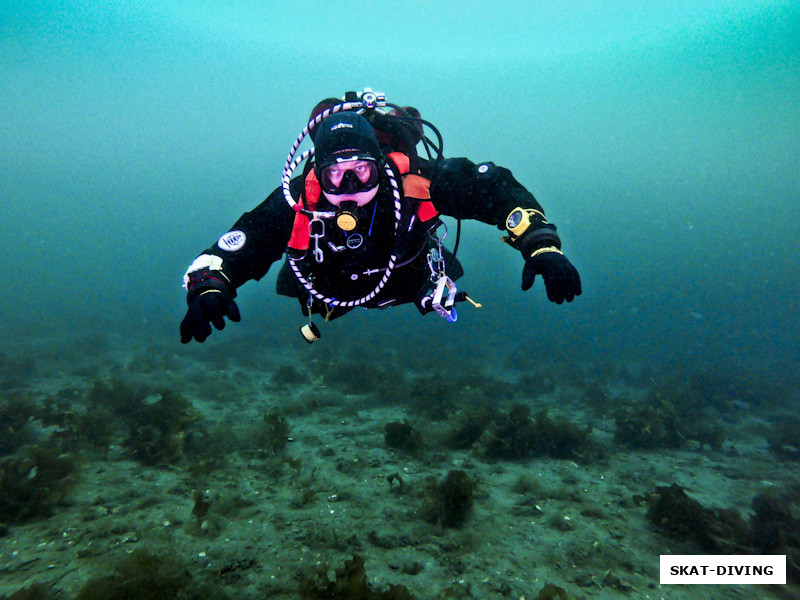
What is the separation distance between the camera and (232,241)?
361 cm

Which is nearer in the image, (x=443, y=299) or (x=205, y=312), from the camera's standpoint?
(x=205, y=312)

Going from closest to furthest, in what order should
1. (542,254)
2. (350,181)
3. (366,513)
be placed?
(542,254)
(350,181)
(366,513)

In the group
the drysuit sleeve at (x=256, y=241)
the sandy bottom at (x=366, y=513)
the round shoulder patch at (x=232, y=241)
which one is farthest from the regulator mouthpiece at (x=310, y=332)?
the sandy bottom at (x=366, y=513)

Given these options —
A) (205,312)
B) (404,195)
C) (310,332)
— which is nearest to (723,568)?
(310,332)

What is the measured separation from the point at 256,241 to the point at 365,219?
1115 mm

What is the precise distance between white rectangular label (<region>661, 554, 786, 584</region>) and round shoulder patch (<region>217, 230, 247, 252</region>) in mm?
6460

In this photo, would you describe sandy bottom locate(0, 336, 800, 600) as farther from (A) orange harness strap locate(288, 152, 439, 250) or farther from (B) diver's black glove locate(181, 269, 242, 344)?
(A) orange harness strap locate(288, 152, 439, 250)

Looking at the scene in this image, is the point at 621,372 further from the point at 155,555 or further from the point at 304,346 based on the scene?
the point at 155,555

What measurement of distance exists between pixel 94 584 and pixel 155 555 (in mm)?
587

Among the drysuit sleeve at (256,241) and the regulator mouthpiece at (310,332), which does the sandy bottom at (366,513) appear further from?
the drysuit sleeve at (256,241)

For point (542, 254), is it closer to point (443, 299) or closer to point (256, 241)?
point (443, 299)

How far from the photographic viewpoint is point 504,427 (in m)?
8.76

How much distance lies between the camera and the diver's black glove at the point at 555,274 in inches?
113

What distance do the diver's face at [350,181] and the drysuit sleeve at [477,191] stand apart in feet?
2.24
